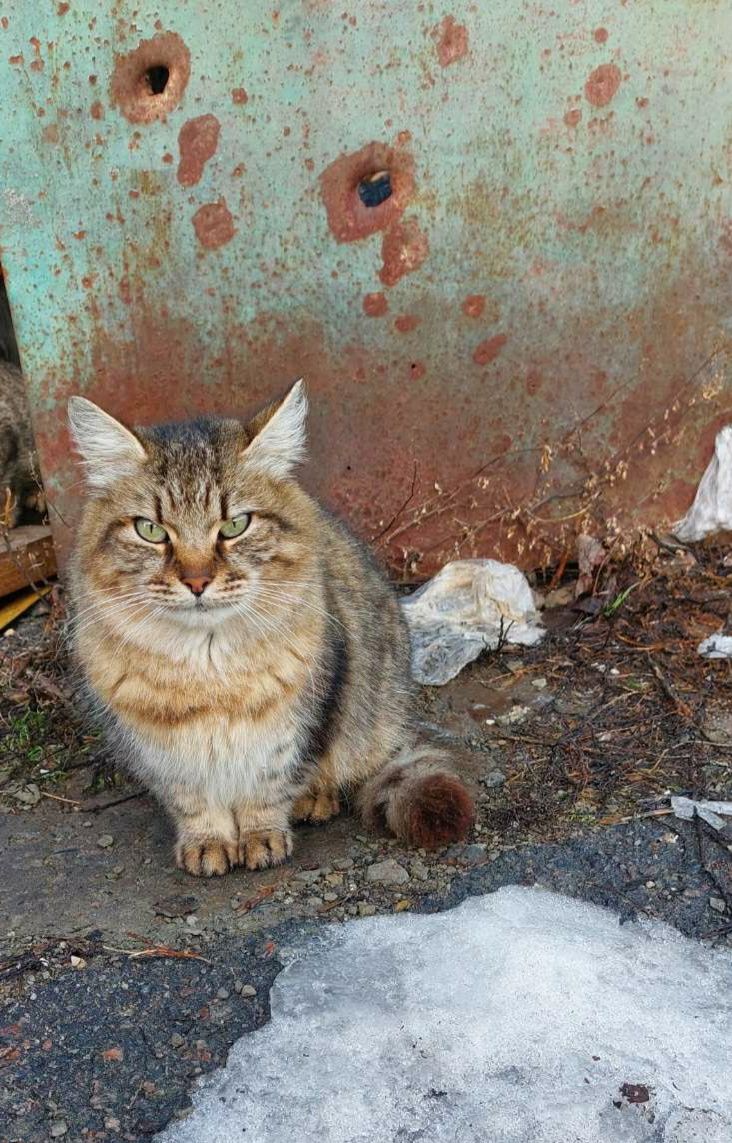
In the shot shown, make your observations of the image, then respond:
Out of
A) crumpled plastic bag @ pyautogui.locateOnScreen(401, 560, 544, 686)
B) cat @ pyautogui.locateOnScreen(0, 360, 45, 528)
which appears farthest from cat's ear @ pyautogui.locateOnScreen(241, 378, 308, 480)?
cat @ pyautogui.locateOnScreen(0, 360, 45, 528)

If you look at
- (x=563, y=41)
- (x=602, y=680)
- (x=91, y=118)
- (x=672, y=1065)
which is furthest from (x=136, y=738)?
(x=563, y=41)

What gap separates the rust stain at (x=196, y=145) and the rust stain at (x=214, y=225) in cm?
11

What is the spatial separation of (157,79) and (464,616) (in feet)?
7.51

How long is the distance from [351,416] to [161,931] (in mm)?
2214

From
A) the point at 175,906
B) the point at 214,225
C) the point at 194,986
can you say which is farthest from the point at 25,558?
the point at 194,986

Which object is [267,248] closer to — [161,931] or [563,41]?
[563,41]

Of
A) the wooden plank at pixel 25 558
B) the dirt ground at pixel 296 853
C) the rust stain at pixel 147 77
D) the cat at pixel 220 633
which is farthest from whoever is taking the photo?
the wooden plank at pixel 25 558

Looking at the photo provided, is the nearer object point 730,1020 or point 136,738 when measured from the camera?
point 730,1020

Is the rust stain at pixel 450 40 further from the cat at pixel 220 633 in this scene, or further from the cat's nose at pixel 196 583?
the cat's nose at pixel 196 583

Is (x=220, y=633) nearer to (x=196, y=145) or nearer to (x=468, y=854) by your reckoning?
(x=468, y=854)

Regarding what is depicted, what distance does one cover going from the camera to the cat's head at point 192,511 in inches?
106

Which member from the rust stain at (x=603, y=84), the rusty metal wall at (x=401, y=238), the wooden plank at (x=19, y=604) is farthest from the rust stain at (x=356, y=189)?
the wooden plank at (x=19, y=604)

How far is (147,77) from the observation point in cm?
387

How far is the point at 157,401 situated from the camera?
13.9 feet
